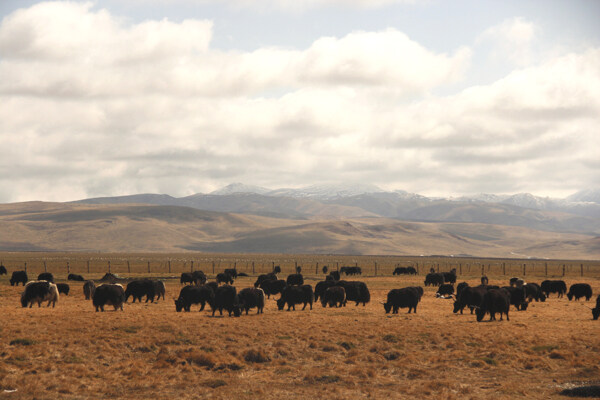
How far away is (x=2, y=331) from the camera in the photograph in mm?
22469

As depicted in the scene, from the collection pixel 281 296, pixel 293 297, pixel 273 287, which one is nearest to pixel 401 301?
pixel 293 297

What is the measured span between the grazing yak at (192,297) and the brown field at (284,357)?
266 centimetres

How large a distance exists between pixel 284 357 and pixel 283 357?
5 centimetres

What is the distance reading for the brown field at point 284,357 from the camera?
17.1 m

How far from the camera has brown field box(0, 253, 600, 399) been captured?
17.1 m

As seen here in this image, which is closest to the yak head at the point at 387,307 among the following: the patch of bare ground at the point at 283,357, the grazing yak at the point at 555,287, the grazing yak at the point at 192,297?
the patch of bare ground at the point at 283,357

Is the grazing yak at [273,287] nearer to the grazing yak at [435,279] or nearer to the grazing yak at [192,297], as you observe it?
the grazing yak at [192,297]

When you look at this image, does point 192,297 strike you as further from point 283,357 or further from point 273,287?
point 283,357

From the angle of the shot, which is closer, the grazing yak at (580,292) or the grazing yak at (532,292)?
the grazing yak at (532,292)

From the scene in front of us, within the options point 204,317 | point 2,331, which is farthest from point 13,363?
point 204,317

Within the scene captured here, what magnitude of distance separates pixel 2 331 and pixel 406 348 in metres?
→ 15.6

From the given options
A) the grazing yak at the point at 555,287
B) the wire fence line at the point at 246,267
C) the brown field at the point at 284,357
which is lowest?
the wire fence line at the point at 246,267

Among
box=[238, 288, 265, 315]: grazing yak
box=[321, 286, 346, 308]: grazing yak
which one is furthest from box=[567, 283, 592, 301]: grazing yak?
box=[238, 288, 265, 315]: grazing yak

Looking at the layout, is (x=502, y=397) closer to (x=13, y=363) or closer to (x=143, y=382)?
(x=143, y=382)
